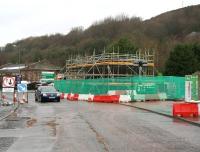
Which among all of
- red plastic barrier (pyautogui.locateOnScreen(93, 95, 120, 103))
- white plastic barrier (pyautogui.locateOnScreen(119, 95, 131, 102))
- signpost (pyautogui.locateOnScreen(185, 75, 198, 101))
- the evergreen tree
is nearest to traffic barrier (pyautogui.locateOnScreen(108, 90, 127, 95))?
red plastic barrier (pyautogui.locateOnScreen(93, 95, 120, 103))

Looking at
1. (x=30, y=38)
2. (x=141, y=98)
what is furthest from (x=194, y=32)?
(x=141, y=98)

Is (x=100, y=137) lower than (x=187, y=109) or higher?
lower

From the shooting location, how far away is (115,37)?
12738 cm

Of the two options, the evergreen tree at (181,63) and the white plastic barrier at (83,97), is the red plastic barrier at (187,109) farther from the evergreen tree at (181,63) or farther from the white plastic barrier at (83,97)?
the evergreen tree at (181,63)

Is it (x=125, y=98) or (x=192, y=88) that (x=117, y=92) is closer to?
(x=125, y=98)

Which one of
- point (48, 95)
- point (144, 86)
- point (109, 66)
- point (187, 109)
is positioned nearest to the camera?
point (187, 109)

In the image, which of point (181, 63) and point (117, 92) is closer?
point (117, 92)

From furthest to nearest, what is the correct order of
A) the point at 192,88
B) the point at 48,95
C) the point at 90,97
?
1. the point at 90,97
2. the point at 48,95
3. the point at 192,88

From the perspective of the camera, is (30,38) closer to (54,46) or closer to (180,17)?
(54,46)

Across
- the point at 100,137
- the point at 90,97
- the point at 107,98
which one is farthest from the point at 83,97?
the point at 100,137

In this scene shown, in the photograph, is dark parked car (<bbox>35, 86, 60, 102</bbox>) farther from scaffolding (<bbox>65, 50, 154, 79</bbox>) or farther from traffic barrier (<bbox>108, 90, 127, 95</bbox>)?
scaffolding (<bbox>65, 50, 154, 79</bbox>)

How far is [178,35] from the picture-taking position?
5443 inches

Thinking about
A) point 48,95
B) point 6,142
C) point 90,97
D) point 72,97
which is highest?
point 48,95

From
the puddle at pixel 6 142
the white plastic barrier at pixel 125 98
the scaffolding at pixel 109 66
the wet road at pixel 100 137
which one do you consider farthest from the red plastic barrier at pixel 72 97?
the puddle at pixel 6 142
